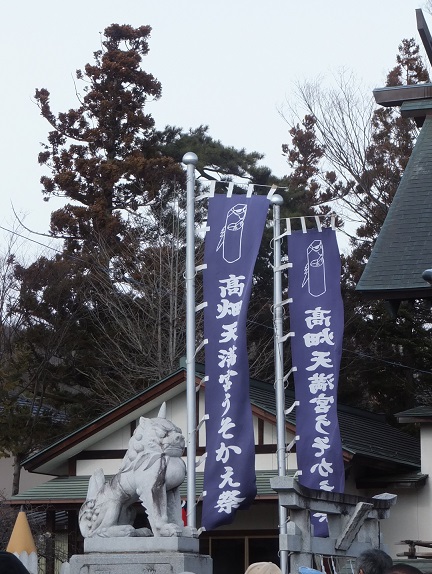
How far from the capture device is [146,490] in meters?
11.5

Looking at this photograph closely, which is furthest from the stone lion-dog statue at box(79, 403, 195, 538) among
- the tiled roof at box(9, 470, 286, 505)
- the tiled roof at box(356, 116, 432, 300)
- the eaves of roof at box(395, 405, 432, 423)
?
Result: the tiled roof at box(9, 470, 286, 505)

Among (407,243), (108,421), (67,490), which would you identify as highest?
(407,243)

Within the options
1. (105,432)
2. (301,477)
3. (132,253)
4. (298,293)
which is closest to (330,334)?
(298,293)

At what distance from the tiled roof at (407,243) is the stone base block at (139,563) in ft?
12.9

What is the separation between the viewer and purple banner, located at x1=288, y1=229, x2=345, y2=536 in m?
13.7

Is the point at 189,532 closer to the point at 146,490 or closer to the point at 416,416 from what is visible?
the point at 146,490

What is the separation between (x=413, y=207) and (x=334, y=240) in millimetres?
1140

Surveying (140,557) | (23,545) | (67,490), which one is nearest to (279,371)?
(140,557)

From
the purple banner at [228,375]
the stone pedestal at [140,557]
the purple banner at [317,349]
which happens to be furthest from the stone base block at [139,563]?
the purple banner at [317,349]

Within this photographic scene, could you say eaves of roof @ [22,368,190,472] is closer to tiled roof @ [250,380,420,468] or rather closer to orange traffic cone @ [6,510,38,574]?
tiled roof @ [250,380,420,468]

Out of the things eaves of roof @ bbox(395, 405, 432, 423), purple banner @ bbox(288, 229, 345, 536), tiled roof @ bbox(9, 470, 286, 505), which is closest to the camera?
purple banner @ bbox(288, 229, 345, 536)

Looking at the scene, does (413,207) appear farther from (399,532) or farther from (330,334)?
(399,532)

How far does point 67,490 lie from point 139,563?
859cm

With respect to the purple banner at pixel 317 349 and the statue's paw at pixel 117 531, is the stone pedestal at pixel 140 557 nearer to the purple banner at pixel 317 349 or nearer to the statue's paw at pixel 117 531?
the statue's paw at pixel 117 531
